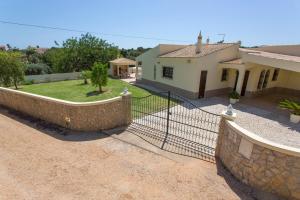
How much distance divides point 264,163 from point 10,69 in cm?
2384

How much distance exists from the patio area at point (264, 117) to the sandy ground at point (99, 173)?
4.57 meters

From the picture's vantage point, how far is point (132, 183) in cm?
507

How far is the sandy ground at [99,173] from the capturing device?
15.4 ft

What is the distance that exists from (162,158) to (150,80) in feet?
46.2

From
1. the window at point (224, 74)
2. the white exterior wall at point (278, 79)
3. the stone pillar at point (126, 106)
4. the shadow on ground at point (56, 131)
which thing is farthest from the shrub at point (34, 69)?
the white exterior wall at point (278, 79)

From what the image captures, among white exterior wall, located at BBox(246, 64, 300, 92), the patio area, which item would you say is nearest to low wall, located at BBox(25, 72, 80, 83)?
the patio area

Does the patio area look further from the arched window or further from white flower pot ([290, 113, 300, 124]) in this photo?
the arched window

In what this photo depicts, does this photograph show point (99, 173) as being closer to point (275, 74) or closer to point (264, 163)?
point (264, 163)

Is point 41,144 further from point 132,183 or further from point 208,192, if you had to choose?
point 208,192

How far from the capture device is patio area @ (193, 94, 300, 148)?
27.6 ft

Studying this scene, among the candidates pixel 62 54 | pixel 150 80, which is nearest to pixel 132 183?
pixel 150 80

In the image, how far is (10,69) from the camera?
19.2 m

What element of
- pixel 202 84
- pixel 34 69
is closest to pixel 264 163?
pixel 202 84

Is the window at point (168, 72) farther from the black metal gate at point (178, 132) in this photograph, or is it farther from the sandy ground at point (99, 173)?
the sandy ground at point (99, 173)
